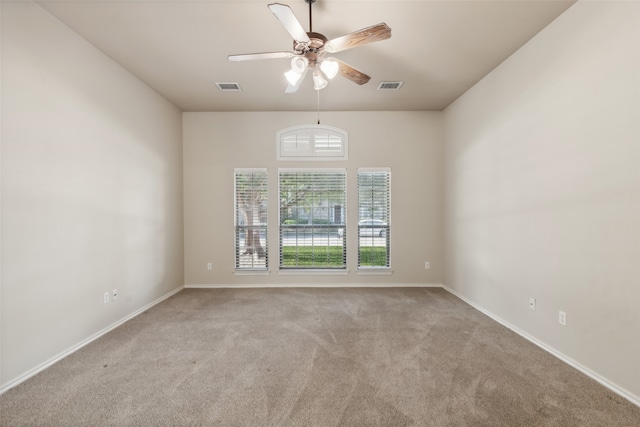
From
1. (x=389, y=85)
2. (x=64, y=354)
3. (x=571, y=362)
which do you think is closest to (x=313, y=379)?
(x=571, y=362)

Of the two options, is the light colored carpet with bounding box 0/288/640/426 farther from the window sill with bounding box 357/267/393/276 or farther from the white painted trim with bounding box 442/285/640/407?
the window sill with bounding box 357/267/393/276

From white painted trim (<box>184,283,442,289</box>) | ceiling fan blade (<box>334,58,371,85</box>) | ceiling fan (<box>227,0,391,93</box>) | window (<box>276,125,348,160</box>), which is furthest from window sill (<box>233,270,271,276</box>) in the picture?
ceiling fan blade (<box>334,58,371,85</box>)

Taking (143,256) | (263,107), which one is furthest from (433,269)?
(143,256)

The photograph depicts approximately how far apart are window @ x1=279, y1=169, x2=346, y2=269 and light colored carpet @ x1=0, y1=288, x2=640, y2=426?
5.02ft

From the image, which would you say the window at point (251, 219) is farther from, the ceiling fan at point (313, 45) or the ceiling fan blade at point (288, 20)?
the ceiling fan blade at point (288, 20)

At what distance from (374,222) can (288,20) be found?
141 inches

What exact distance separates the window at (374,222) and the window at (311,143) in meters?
0.72

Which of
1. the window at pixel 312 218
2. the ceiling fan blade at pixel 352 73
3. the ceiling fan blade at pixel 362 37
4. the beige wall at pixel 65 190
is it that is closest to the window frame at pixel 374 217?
the window at pixel 312 218

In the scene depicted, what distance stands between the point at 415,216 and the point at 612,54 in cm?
309

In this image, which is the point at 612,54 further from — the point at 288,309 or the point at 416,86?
the point at 288,309

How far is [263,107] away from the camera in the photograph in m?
4.62

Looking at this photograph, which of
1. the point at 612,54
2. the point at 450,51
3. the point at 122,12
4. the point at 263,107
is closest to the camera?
the point at 612,54

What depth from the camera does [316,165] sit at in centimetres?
487

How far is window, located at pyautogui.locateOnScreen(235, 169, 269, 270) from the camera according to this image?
4895 millimetres
